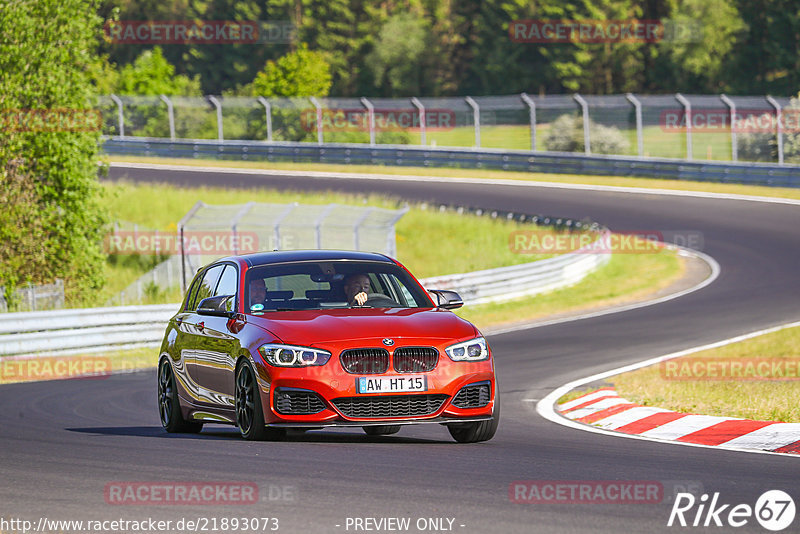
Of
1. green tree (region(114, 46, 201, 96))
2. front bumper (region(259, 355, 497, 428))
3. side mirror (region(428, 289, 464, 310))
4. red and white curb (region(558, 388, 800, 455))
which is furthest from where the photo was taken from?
green tree (region(114, 46, 201, 96))

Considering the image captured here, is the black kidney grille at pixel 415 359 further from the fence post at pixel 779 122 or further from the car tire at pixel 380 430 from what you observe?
the fence post at pixel 779 122

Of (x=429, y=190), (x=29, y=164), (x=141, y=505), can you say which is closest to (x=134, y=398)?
(x=141, y=505)

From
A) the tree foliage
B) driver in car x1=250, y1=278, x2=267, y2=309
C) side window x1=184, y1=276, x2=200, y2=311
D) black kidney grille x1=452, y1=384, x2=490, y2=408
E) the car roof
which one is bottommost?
black kidney grille x1=452, y1=384, x2=490, y2=408

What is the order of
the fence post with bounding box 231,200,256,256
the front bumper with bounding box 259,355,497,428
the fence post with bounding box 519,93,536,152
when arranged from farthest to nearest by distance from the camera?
the fence post with bounding box 519,93,536,152 → the fence post with bounding box 231,200,256,256 → the front bumper with bounding box 259,355,497,428

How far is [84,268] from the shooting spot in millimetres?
27031

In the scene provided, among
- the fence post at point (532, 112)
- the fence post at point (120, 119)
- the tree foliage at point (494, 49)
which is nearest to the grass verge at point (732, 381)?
the fence post at point (532, 112)

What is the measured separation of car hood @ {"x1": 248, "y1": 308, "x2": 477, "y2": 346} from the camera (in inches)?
346

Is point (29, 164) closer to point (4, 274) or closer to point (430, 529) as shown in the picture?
point (4, 274)

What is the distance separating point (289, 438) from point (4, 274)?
18.1m

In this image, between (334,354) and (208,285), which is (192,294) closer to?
(208,285)

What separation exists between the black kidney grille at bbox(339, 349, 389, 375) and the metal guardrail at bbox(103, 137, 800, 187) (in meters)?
33.6

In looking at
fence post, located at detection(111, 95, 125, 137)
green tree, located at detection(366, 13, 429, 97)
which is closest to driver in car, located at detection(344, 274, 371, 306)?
fence post, located at detection(111, 95, 125, 137)

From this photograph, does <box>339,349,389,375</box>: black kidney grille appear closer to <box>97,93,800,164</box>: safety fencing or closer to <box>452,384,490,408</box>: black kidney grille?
<box>452,384,490,408</box>: black kidney grille

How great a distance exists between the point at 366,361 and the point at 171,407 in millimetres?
2762
